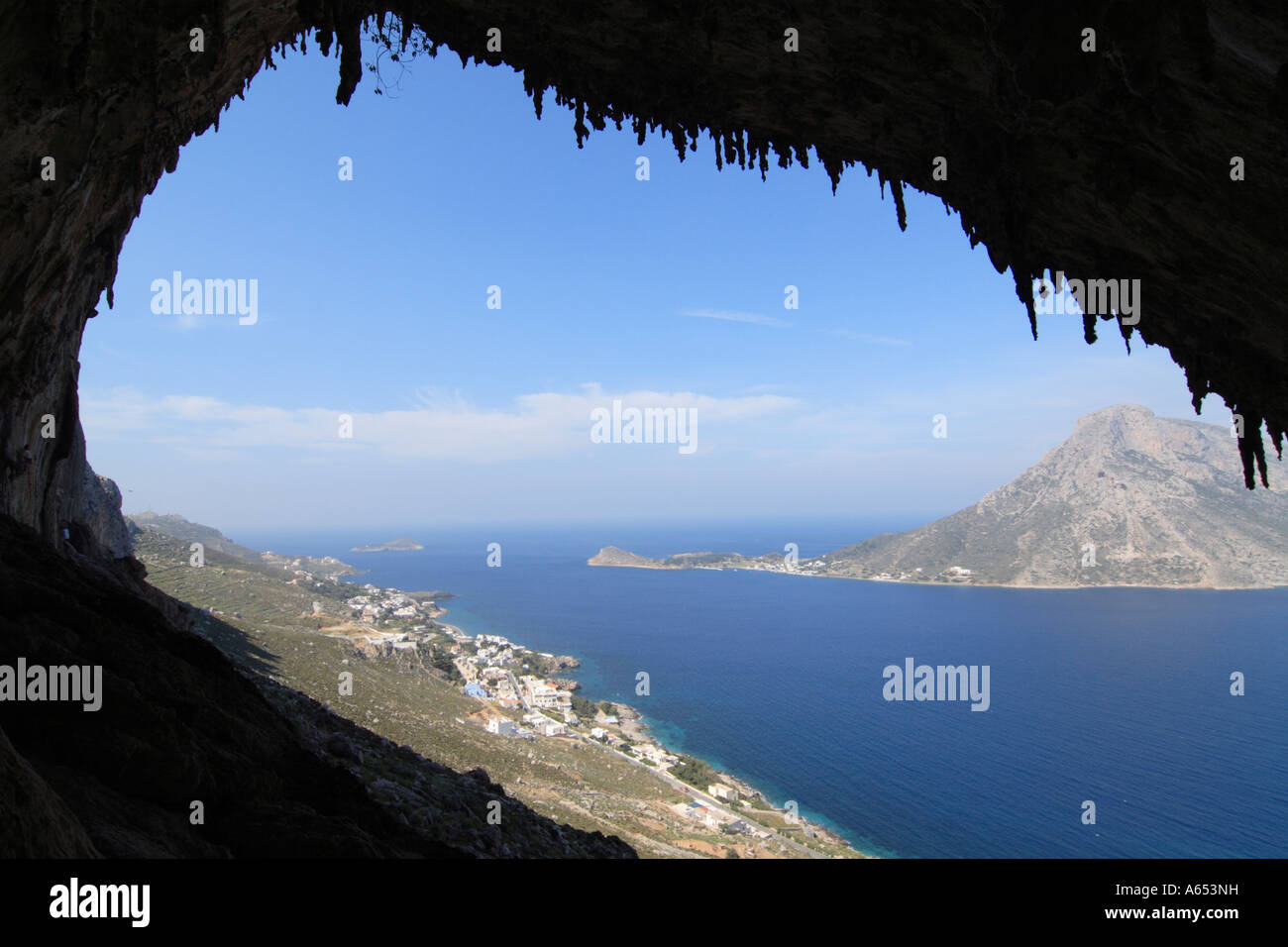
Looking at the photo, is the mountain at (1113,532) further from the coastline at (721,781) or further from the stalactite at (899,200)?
the stalactite at (899,200)

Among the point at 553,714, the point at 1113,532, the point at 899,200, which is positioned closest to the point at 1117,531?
the point at 1113,532

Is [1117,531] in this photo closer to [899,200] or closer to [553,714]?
[553,714]

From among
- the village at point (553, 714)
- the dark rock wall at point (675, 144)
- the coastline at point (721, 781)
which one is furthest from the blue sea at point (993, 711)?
the dark rock wall at point (675, 144)

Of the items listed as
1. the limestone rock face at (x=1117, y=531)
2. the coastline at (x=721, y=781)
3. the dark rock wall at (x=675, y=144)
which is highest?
the dark rock wall at (x=675, y=144)

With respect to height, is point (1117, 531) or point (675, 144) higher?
point (675, 144)

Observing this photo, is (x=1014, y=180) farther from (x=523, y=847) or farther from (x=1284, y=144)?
(x=523, y=847)
